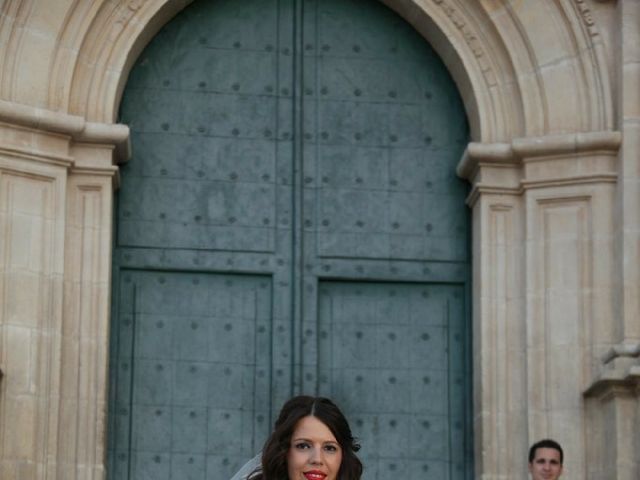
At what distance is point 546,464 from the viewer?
1291cm

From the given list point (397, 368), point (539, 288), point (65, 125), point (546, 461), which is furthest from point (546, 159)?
point (546, 461)

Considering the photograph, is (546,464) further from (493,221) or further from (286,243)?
(286,243)

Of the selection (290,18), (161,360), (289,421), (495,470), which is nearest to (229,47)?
(290,18)

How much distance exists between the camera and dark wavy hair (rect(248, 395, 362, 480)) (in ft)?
24.5

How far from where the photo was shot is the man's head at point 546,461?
12891 mm

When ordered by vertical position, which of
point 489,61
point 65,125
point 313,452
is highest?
point 489,61

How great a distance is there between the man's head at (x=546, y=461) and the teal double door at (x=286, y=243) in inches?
126

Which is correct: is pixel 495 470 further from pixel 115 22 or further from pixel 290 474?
pixel 290 474

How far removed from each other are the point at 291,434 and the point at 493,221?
8798mm

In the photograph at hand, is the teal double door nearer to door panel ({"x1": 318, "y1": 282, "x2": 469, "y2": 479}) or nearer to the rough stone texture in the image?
door panel ({"x1": 318, "y1": 282, "x2": 469, "y2": 479})

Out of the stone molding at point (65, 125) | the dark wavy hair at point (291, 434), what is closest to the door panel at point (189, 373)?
the stone molding at point (65, 125)

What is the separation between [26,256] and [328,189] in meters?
2.42

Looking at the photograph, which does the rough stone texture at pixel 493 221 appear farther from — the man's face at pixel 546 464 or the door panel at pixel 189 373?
the man's face at pixel 546 464

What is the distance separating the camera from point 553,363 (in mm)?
15742
